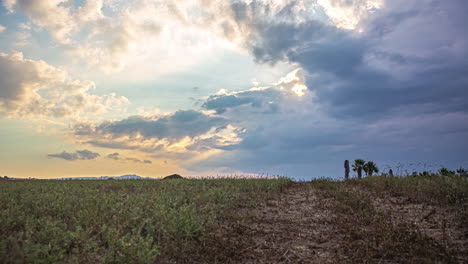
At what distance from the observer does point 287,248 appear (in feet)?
24.9

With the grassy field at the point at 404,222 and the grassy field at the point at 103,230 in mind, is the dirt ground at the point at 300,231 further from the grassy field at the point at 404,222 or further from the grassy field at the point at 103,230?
the grassy field at the point at 103,230

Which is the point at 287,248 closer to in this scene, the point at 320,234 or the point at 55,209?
the point at 320,234

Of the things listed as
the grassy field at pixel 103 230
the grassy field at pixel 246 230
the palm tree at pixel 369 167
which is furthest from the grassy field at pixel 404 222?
the palm tree at pixel 369 167

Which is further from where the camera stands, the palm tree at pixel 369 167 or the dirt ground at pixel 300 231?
the palm tree at pixel 369 167

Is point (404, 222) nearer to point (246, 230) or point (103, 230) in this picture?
point (246, 230)

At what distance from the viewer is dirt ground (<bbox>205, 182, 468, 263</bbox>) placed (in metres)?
7.02

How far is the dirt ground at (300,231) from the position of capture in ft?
23.0

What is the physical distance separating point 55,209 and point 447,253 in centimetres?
1049

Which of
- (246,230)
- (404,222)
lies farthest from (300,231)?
(404,222)

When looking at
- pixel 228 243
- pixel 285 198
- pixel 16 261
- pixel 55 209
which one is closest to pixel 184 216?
pixel 228 243

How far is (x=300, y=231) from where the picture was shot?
9.26m

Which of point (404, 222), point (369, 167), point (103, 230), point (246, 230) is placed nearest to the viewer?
point (103, 230)

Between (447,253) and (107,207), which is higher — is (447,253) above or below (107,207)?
below

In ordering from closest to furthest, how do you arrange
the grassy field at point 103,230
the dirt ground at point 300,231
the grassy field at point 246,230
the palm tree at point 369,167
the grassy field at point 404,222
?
the grassy field at point 103,230 → the grassy field at point 246,230 → the grassy field at point 404,222 → the dirt ground at point 300,231 → the palm tree at point 369,167
